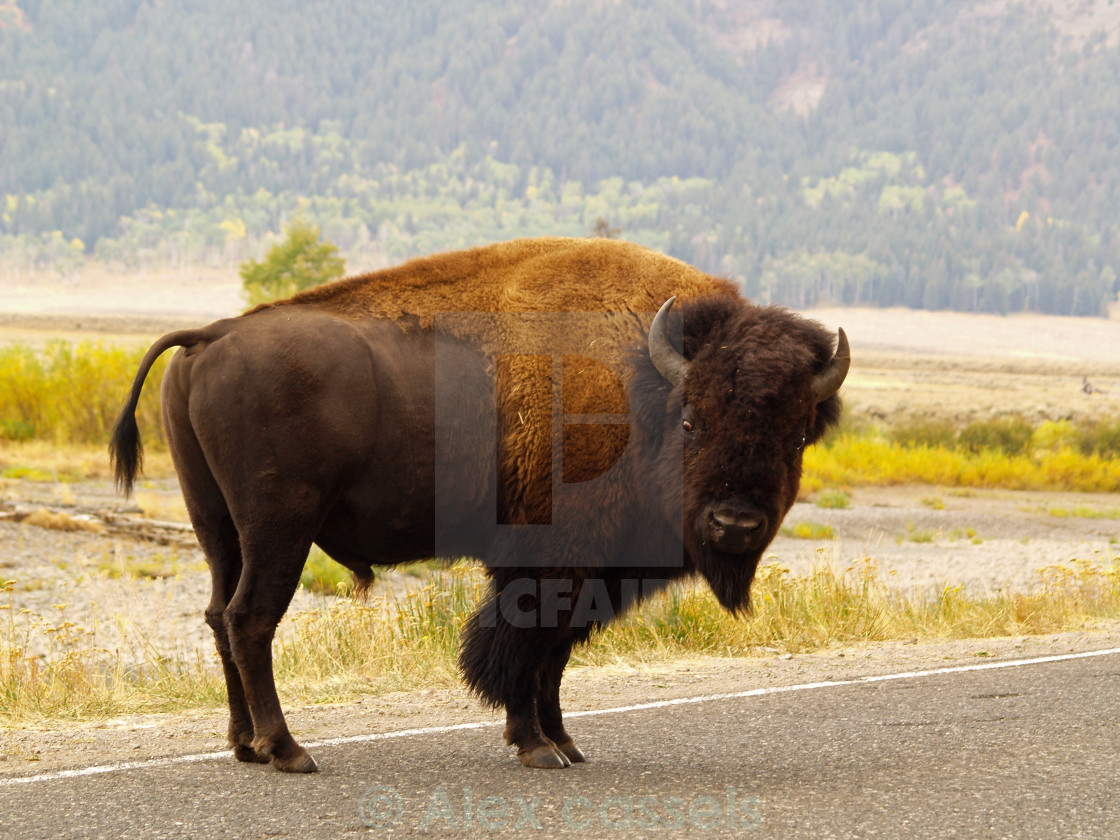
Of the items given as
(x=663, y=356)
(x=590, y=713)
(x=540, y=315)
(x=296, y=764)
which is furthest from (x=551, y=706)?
(x=540, y=315)

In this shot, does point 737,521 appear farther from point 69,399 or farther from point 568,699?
point 69,399

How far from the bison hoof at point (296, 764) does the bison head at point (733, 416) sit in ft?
6.61

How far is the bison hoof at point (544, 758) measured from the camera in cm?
550

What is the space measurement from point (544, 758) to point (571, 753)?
0.23m

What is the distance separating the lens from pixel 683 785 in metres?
5.18

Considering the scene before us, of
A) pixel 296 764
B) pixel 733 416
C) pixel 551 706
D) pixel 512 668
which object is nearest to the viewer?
pixel 733 416

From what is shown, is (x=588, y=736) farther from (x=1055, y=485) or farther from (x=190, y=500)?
(x=1055, y=485)

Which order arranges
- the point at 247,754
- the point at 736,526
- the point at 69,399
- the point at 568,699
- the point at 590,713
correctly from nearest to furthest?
the point at 736,526 < the point at 247,754 < the point at 590,713 < the point at 568,699 < the point at 69,399

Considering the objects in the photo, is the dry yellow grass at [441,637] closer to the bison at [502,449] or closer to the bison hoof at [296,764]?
the bison at [502,449]

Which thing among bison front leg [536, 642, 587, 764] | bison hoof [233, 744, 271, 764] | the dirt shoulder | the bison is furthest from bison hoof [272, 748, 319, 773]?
bison front leg [536, 642, 587, 764]

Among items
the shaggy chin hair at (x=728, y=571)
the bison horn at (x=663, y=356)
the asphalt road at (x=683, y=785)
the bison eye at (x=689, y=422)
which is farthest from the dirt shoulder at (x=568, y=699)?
the bison horn at (x=663, y=356)

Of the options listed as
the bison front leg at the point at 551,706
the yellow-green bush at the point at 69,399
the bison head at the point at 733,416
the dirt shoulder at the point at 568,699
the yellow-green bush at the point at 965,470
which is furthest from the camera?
the yellow-green bush at the point at 965,470

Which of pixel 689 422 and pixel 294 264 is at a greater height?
pixel 294 264

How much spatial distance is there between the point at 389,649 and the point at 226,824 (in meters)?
4.15
